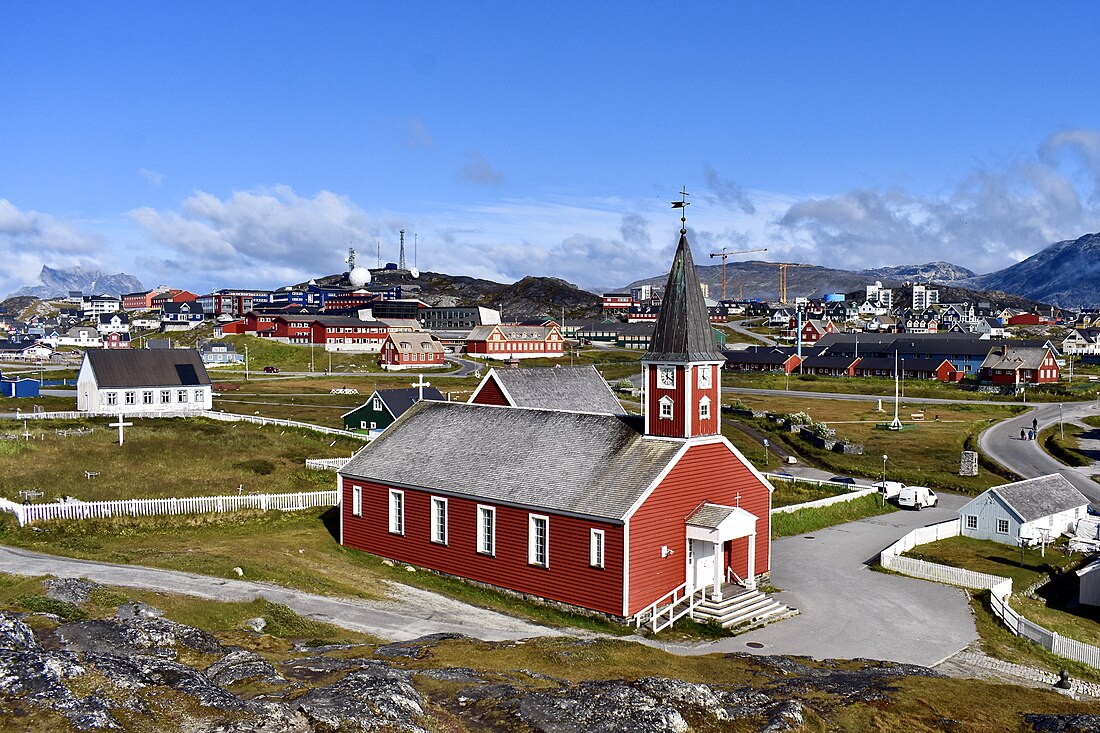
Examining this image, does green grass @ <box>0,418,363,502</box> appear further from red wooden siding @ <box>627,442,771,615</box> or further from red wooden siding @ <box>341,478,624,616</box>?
red wooden siding @ <box>627,442,771,615</box>

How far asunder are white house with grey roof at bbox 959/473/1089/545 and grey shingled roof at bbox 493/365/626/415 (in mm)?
16616

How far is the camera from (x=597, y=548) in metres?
27.6

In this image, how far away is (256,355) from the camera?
441 ft

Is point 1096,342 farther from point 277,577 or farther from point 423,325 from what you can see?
point 277,577

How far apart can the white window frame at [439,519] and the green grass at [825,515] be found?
1577 centimetres

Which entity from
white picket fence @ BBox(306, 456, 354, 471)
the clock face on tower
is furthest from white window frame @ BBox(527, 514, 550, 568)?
white picket fence @ BBox(306, 456, 354, 471)

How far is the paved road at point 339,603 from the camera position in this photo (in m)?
25.5

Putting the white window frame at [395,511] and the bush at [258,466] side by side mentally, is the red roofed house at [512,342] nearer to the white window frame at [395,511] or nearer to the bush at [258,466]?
the bush at [258,466]

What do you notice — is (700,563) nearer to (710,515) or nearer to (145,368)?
(710,515)

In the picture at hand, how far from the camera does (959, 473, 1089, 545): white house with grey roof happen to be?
129 feet

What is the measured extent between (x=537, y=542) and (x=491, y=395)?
14.7 m

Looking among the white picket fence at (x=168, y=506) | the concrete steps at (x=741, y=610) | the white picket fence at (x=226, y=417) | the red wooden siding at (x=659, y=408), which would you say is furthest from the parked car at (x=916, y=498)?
the white picket fence at (x=226, y=417)

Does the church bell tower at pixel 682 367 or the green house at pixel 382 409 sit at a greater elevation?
the church bell tower at pixel 682 367

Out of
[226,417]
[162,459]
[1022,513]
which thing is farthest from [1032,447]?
[226,417]
